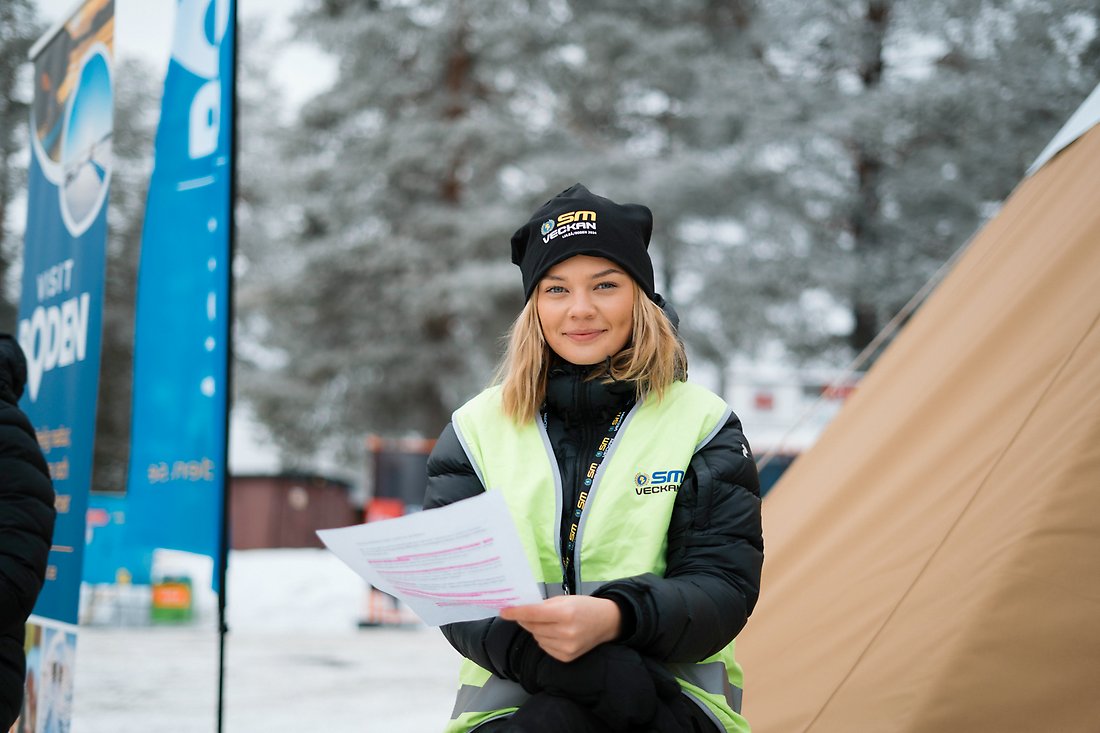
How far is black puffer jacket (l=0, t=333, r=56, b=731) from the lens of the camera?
2342 millimetres

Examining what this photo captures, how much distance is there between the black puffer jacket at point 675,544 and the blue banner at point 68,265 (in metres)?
1.82

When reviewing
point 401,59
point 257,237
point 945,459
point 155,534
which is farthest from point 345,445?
point 945,459

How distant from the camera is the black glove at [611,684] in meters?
1.65

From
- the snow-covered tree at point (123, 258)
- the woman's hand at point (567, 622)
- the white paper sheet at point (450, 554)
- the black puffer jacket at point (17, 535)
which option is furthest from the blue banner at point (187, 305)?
the snow-covered tree at point (123, 258)

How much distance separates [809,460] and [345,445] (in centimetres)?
1495

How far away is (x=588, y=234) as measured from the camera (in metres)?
1.98

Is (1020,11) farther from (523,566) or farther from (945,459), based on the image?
(523,566)

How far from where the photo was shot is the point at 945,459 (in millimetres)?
2920

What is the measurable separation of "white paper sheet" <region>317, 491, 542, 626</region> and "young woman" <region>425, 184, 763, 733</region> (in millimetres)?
71

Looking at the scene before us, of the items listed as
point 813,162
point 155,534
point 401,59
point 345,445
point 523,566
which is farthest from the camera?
point 345,445

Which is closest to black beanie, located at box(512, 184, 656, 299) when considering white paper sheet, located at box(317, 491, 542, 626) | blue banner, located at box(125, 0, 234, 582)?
white paper sheet, located at box(317, 491, 542, 626)

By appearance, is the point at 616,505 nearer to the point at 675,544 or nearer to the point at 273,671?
the point at 675,544

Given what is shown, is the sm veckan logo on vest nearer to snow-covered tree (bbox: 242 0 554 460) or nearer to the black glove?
the black glove

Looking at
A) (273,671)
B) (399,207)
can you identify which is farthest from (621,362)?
(399,207)
